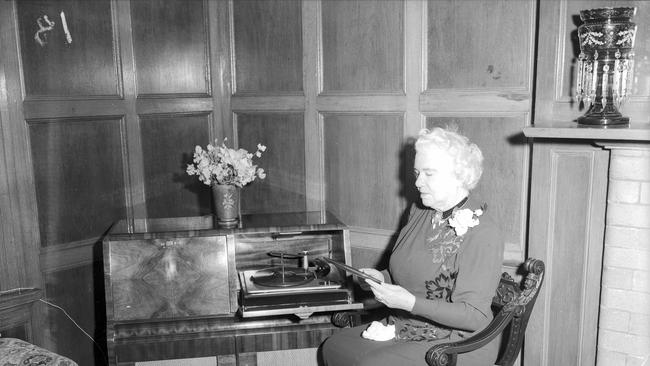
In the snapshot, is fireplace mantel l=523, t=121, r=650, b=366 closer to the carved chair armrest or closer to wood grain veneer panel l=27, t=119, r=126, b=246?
the carved chair armrest

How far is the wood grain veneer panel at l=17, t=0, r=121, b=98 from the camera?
312 centimetres

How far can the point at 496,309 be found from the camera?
2.63 metres

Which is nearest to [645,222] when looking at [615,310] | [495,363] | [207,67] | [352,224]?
[615,310]

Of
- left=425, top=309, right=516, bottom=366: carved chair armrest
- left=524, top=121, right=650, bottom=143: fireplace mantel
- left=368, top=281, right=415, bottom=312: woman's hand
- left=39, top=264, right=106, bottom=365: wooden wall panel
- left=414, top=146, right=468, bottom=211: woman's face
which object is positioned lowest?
left=39, top=264, right=106, bottom=365: wooden wall panel

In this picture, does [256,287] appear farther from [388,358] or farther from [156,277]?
[388,358]

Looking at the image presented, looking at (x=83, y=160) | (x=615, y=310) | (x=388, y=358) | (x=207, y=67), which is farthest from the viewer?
(x=207, y=67)

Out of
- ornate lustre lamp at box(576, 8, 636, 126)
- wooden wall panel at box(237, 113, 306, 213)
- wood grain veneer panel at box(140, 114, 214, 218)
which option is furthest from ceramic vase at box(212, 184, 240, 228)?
ornate lustre lamp at box(576, 8, 636, 126)

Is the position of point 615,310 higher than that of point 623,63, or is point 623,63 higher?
point 623,63

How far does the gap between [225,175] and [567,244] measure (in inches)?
63.2

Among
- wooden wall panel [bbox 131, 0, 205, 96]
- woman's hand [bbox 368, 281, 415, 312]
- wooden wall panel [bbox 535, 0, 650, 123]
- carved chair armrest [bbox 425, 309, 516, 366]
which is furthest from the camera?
wooden wall panel [bbox 131, 0, 205, 96]

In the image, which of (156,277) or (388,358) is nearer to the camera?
(388,358)

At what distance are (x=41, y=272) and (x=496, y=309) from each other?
225 cm

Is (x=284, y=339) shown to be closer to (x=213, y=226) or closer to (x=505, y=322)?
(x=213, y=226)

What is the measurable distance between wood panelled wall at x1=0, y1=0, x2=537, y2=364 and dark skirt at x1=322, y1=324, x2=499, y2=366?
735 millimetres
